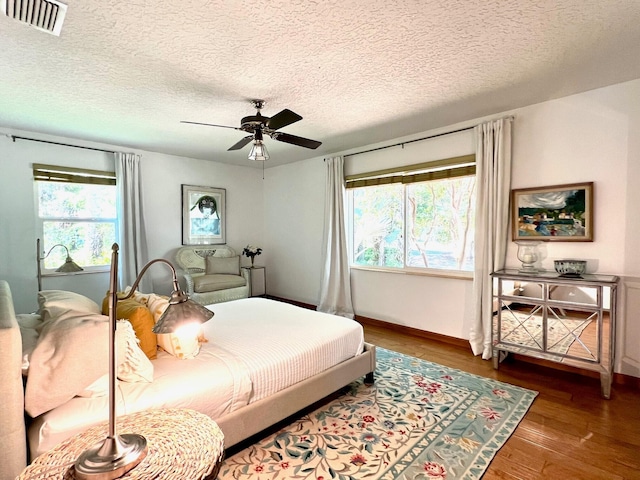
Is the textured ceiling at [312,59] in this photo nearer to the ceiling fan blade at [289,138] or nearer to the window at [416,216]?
the ceiling fan blade at [289,138]

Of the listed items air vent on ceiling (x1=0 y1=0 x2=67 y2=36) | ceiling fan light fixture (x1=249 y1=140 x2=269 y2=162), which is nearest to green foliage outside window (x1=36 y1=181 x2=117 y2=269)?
ceiling fan light fixture (x1=249 y1=140 x2=269 y2=162)

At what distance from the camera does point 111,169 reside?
15.0 ft

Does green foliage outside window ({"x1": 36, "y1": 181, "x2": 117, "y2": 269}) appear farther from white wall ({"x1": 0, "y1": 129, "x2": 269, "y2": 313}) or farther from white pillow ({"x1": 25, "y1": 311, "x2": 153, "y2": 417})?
white pillow ({"x1": 25, "y1": 311, "x2": 153, "y2": 417})

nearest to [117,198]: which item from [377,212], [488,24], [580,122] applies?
[377,212]

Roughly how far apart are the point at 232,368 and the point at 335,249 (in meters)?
3.11

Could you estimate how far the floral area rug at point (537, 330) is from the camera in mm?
2719

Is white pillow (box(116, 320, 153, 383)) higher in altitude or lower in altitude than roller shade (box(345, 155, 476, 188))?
lower

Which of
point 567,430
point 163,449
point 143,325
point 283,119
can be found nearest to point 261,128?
point 283,119

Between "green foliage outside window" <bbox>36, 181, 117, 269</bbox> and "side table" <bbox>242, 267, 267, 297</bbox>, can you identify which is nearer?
"green foliage outside window" <bbox>36, 181, 117, 269</bbox>

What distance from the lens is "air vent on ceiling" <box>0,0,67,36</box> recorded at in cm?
164

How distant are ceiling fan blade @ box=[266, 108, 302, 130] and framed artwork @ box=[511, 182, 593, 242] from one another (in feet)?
7.82

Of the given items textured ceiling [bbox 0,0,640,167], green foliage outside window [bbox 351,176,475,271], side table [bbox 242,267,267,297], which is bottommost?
side table [bbox 242,267,267,297]

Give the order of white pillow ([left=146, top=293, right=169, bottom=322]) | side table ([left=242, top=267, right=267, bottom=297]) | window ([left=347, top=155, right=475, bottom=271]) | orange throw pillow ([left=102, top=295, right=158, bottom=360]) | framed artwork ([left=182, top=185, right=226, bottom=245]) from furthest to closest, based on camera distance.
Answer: side table ([left=242, top=267, right=267, bottom=297]), framed artwork ([left=182, top=185, right=226, bottom=245]), window ([left=347, top=155, right=475, bottom=271]), white pillow ([left=146, top=293, right=169, bottom=322]), orange throw pillow ([left=102, top=295, right=158, bottom=360])

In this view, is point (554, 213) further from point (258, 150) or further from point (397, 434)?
point (258, 150)
